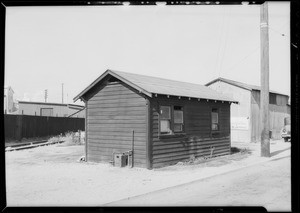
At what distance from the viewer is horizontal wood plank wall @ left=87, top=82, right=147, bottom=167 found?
512 inches

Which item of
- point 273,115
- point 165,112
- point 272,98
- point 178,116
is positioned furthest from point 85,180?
point 272,98

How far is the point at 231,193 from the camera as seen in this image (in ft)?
27.4

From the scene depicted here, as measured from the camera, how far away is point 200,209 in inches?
185

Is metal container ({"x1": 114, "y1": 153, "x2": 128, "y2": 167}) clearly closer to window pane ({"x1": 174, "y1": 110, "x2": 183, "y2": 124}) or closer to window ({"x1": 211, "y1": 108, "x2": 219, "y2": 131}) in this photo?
window pane ({"x1": 174, "y1": 110, "x2": 183, "y2": 124})

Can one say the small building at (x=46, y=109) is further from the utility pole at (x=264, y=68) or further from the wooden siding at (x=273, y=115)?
the utility pole at (x=264, y=68)

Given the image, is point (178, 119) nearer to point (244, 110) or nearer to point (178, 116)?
point (178, 116)

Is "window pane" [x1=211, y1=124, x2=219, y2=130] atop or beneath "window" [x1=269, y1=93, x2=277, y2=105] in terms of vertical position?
beneath

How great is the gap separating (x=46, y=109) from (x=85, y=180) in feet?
119

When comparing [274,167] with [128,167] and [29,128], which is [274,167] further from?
[29,128]

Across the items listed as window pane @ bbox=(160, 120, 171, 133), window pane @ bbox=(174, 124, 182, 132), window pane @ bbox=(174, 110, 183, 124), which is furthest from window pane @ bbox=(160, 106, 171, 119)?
window pane @ bbox=(174, 124, 182, 132)

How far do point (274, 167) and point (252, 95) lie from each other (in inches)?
635

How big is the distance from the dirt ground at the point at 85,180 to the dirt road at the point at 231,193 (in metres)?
0.65

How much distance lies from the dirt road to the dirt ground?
646mm

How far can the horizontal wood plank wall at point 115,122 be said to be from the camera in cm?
1300
